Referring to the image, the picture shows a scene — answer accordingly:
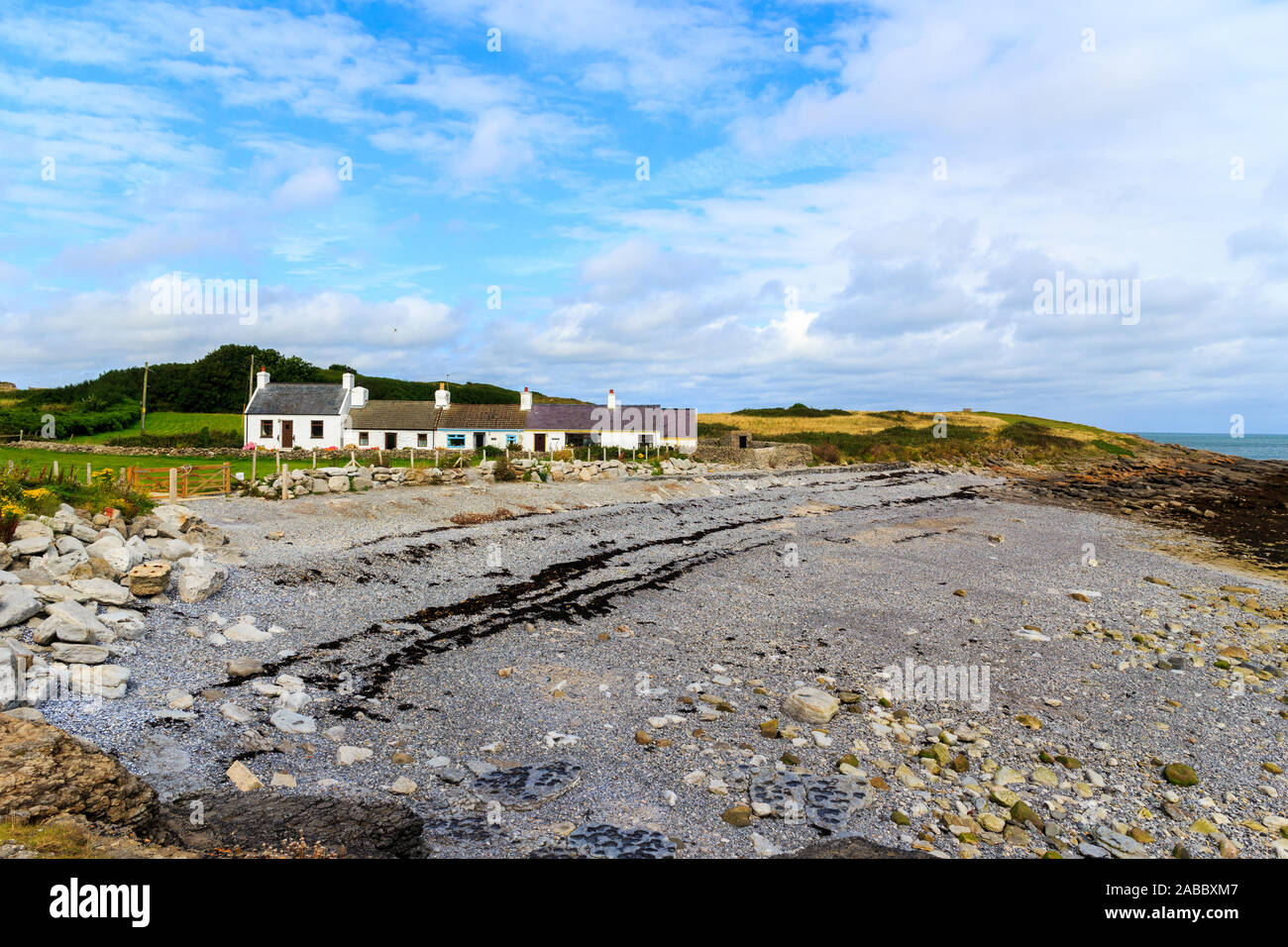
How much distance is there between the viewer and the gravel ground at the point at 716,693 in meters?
6.93

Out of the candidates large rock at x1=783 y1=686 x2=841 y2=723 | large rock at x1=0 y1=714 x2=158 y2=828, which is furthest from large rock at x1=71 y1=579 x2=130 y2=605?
large rock at x1=783 y1=686 x2=841 y2=723

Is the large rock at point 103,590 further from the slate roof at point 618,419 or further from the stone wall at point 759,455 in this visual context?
the slate roof at point 618,419

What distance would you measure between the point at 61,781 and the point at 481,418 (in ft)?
175

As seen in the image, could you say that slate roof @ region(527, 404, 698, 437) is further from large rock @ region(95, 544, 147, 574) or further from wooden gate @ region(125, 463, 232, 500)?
large rock @ region(95, 544, 147, 574)

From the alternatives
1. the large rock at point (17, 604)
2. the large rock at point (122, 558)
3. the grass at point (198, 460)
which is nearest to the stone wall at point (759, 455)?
the grass at point (198, 460)

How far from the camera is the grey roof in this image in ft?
190

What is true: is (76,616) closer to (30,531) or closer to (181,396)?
(30,531)

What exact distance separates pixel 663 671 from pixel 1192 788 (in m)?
6.74

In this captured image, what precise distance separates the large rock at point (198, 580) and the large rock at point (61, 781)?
18.3 ft

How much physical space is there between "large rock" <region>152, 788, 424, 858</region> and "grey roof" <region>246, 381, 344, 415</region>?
56.5 m

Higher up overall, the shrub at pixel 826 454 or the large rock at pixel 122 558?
the shrub at pixel 826 454
